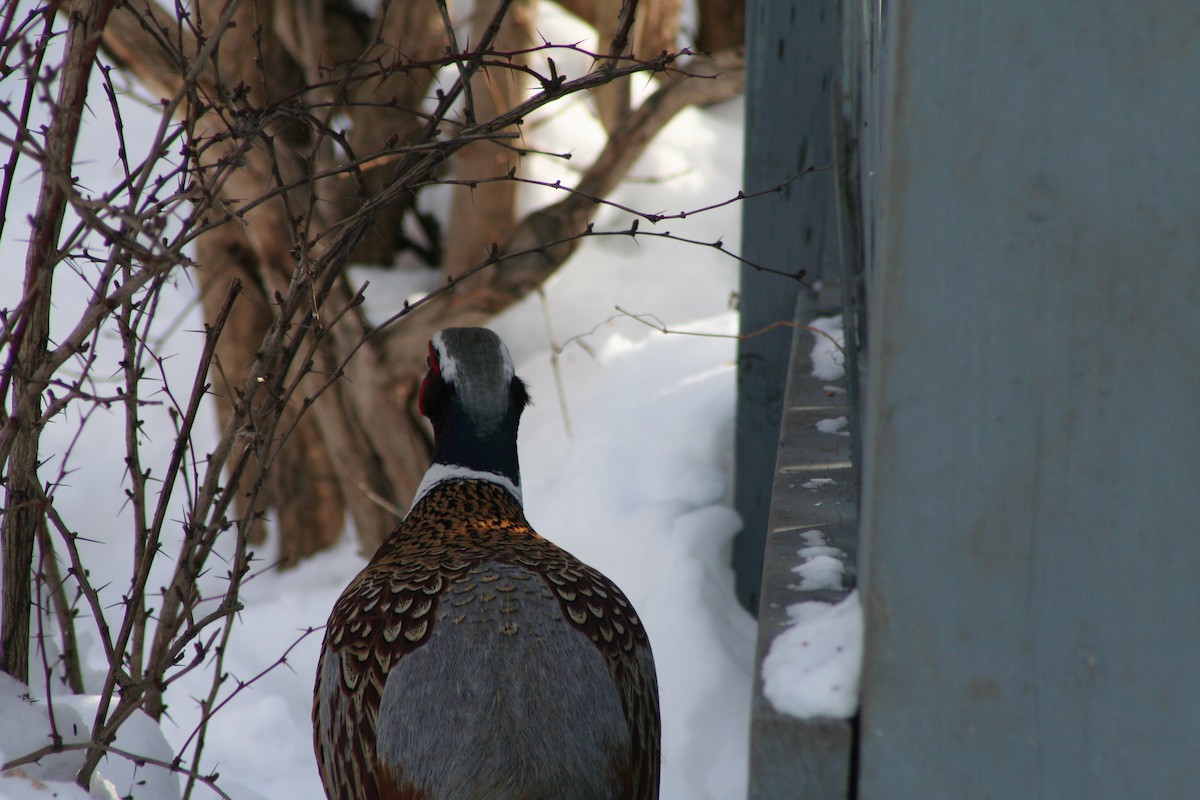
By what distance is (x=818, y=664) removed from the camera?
1354 millimetres

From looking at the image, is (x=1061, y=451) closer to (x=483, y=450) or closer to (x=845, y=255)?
(x=845, y=255)

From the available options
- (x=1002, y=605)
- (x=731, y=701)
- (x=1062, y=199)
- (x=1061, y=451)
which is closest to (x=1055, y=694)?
(x=1002, y=605)

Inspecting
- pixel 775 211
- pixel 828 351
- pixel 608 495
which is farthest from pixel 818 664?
pixel 608 495

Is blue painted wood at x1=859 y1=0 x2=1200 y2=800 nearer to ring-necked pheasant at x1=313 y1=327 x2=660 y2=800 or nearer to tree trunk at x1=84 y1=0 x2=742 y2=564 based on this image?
ring-necked pheasant at x1=313 y1=327 x2=660 y2=800

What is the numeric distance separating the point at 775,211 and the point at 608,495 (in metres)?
1.26

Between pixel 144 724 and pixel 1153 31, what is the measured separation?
7.60 ft

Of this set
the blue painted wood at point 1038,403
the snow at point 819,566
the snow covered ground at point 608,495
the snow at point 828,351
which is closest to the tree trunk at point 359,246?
the snow covered ground at point 608,495

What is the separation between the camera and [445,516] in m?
2.89

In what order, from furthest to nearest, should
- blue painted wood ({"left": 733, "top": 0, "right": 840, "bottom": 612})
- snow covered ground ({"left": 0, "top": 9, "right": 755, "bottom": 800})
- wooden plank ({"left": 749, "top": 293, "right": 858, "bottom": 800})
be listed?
1. blue painted wood ({"left": 733, "top": 0, "right": 840, "bottom": 612})
2. snow covered ground ({"left": 0, "top": 9, "right": 755, "bottom": 800})
3. wooden plank ({"left": 749, "top": 293, "right": 858, "bottom": 800})

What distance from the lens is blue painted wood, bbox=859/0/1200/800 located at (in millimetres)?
1128

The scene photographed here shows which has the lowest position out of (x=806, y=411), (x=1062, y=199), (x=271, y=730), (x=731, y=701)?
(x=271, y=730)

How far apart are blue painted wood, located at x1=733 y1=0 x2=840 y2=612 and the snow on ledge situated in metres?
2.31

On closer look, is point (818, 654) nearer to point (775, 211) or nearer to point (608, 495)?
point (775, 211)

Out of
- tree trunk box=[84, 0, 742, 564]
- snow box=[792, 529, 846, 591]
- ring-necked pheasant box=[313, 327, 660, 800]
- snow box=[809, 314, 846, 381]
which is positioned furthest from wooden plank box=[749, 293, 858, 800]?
tree trunk box=[84, 0, 742, 564]
